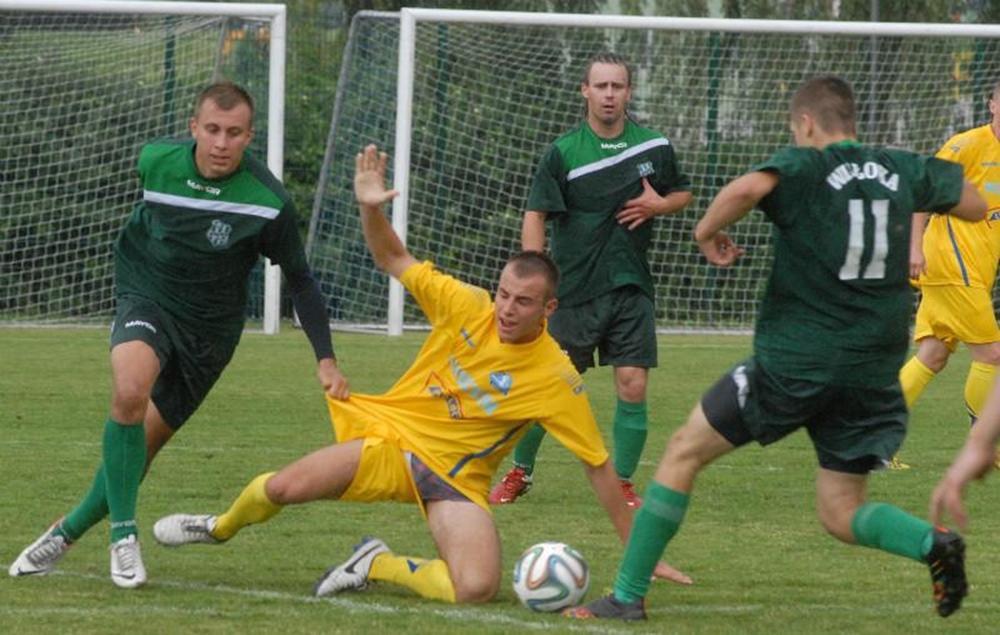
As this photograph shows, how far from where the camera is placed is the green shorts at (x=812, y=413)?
19.5 ft

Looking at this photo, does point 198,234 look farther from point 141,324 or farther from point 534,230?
point 534,230

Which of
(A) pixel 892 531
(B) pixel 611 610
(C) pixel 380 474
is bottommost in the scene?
(B) pixel 611 610

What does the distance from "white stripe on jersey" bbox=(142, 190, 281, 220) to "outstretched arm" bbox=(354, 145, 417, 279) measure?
1.30ft

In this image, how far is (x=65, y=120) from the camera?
17.5m

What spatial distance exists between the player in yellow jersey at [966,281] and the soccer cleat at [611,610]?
4328 mm

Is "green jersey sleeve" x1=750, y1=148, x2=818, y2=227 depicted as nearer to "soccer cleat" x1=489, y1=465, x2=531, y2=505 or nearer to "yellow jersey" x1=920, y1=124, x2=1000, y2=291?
"soccer cleat" x1=489, y1=465, x2=531, y2=505

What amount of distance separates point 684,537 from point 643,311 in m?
1.51

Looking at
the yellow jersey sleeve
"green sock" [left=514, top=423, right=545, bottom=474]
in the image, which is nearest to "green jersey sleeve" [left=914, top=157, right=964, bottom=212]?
the yellow jersey sleeve

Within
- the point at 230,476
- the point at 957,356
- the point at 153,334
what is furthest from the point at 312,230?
the point at 153,334

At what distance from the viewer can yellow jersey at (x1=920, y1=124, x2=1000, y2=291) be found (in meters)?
10.1

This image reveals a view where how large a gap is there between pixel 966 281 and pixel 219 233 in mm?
4889

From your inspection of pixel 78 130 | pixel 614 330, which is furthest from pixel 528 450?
pixel 78 130

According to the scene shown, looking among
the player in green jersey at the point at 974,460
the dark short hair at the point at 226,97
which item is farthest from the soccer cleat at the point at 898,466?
the player in green jersey at the point at 974,460

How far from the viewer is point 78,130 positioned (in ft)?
57.4
